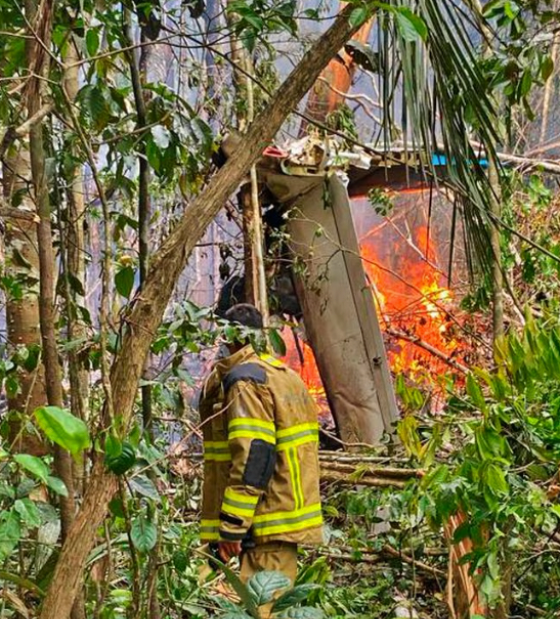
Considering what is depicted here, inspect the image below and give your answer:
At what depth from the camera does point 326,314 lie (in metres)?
5.05

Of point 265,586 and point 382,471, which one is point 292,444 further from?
point 265,586

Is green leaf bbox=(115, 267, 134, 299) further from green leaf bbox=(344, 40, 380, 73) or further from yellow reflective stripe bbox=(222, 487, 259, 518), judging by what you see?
green leaf bbox=(344, 40, 380, 73)

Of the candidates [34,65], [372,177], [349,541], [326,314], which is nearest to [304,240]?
[326,314]

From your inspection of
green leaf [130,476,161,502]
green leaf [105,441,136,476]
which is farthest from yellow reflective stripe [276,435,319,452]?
green leaf [105,441,136,476]

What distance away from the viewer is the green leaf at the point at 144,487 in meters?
1.57

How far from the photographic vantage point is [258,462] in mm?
2439

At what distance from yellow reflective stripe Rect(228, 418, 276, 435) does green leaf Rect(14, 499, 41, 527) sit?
104cm

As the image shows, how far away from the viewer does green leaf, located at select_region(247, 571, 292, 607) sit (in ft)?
3.23

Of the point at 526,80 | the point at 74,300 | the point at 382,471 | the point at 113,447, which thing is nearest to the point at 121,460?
the point at 113,447

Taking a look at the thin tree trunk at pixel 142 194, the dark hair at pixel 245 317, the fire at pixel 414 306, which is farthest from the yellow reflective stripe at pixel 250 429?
the fire at pixel 414 306

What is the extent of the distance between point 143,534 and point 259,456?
41.5 inches

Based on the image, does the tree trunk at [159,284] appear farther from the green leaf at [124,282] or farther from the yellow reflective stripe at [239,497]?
the yellow reflective stripe at [239,497]

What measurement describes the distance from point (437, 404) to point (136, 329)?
4965mm

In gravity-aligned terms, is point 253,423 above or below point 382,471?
above
